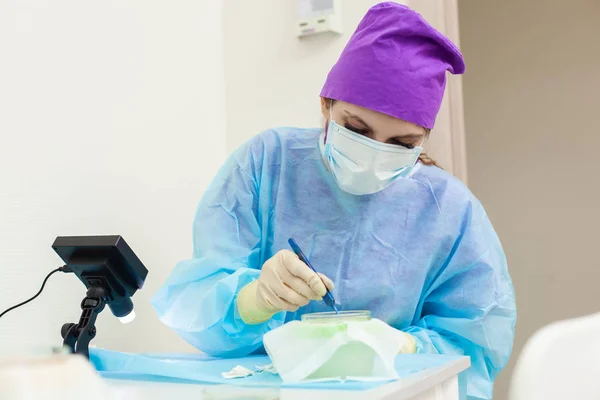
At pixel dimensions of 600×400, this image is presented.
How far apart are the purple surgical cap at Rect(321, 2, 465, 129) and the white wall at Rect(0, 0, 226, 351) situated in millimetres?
584

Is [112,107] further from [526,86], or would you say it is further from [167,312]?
[526,86]

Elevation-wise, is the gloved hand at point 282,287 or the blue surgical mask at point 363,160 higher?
the blue surgical mask at point 363,160

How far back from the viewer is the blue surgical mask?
3.67ft

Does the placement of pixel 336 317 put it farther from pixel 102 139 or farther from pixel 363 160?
pixel 102 139

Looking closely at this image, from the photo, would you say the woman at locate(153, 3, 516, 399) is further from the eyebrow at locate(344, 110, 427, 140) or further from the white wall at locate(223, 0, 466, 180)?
the white wall at locate(223, 0, 466, 180)

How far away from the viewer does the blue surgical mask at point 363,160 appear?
1120 mm

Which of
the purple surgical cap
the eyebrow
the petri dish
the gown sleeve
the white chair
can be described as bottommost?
the gown sleeve

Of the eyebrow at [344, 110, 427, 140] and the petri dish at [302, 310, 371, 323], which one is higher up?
the eyebrow at [344, 110, 427, 140]

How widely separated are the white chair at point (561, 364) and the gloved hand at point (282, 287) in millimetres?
349

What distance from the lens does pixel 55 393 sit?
39 cm

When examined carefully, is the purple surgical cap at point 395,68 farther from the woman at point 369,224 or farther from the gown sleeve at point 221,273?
the gown sleeve at point 221,273

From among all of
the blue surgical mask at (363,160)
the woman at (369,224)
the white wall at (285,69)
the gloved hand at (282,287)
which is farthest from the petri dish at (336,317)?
the white wall at (285,69)

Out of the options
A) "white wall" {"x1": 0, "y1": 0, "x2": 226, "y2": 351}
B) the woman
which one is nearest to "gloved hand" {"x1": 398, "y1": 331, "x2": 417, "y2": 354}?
the woman

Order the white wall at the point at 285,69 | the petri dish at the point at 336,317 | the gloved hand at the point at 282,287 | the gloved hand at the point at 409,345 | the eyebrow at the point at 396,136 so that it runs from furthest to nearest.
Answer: the white wall at the point at 285,69 < the eyebrow at the point at 396,136 < the gloved hand at the point at 409,345 < the gloved hand at the point at 282,287 < the petri dish at the point at 336,317
